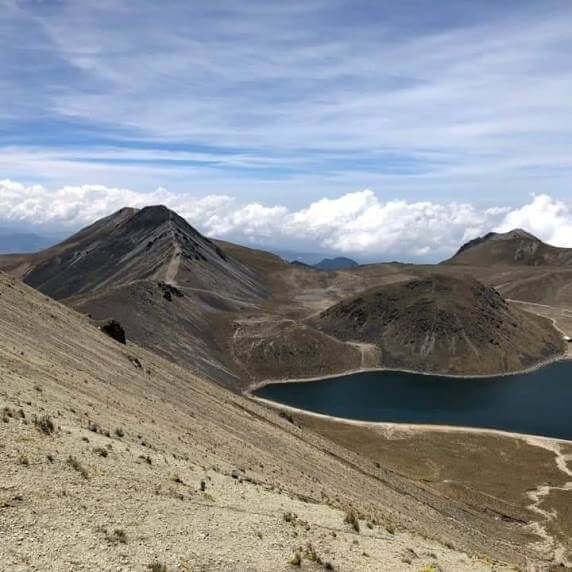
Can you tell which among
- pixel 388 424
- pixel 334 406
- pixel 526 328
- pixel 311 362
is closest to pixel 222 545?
pixel 388 424

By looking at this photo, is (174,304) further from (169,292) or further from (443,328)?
(443,328)

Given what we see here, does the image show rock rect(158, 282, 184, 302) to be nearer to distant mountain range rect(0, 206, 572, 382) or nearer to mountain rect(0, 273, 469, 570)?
distant mountain range rect(0, 206, 572, 382)

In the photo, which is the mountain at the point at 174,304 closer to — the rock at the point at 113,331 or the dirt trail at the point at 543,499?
the rock at the point at 113,331

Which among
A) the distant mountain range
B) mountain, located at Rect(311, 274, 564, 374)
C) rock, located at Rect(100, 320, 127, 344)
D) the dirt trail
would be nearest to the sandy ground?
the dirt trail

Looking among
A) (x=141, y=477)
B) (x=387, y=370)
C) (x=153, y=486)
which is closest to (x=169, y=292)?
(x=387, y=370)

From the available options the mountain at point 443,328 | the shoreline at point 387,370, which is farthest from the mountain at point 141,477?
the mountain at point 443,328

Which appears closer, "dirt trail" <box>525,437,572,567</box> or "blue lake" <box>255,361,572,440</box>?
"dirt trail" <box>525,437,572,567</box>
